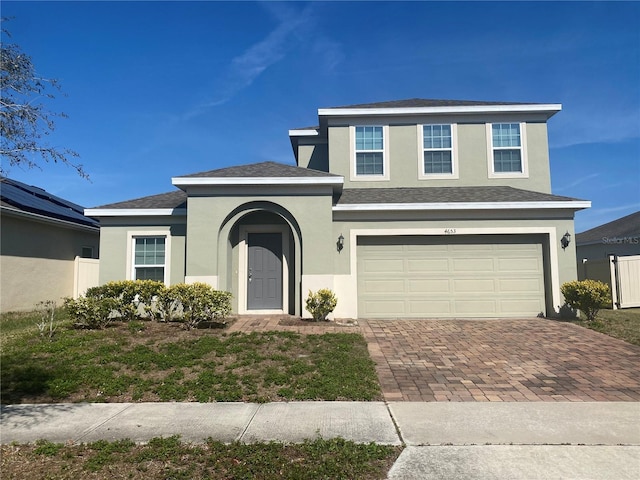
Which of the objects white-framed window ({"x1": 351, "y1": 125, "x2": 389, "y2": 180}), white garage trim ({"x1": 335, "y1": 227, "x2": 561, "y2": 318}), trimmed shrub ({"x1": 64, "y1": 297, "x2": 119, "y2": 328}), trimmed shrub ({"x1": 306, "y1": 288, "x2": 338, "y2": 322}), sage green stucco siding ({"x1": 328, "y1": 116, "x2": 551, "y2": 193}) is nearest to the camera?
trimmed shrub ({"x1": 64, "y1": 297, "x2": 119, "y2": 328})

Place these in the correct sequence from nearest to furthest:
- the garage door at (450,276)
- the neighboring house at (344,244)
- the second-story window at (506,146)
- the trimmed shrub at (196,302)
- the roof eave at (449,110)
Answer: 1. the trimmed shrub at (196,302)
2. the neighboring house at (344,244)
3. the garage door at (450,276)
4. the roof eave at (449,110)
5. the second-story window at (506,146)

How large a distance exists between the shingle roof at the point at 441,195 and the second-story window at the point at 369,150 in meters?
0.81

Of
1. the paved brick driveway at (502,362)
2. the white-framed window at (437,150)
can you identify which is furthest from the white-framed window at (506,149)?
the paved brick driveway at (502,362)

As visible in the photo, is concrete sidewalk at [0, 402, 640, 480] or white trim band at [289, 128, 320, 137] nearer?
concrete sidewalk at [0, 402, 640, 480]

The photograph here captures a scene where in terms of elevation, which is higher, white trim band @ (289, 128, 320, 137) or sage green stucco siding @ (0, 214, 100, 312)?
white trim band @ (289, 128, 320, 137)

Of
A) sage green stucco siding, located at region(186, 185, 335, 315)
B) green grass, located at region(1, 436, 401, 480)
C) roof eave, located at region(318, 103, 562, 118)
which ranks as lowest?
green grass, located at region(1, 436, 401, 480)

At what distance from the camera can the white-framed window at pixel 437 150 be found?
531 inches

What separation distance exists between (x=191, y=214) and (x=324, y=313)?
14.7 feet

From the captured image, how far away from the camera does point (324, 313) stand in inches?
401

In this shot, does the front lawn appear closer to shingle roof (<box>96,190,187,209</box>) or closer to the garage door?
the garage door

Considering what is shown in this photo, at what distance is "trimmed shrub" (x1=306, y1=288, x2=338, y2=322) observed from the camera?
10.1 meters

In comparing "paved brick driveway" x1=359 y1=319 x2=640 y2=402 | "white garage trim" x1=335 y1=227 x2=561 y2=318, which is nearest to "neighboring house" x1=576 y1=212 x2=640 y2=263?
"white garage trim" x1=335 y1=227 x2=561 y2=318

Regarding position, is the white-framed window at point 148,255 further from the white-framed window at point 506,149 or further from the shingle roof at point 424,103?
the white-framed window at point 506,149

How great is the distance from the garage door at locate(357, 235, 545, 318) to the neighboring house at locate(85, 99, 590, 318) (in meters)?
0.03
